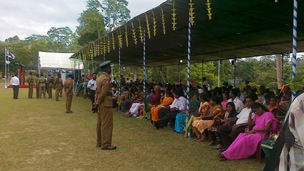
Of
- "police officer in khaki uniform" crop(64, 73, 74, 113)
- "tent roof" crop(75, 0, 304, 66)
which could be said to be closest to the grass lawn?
"police officer in khaki uniform" crop(64, 73, 74, 113)

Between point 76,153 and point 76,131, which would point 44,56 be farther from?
point 76,153

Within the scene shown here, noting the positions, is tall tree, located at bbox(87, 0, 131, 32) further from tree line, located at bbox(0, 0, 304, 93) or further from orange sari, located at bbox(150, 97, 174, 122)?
orange sari, located at bbox(150, 97, 174, 122)

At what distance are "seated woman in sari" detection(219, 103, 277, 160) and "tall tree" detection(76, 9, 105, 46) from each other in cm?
2746

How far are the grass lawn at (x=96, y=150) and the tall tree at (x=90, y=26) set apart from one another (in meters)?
23.5

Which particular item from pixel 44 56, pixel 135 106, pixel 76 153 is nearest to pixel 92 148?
pixel 76 153

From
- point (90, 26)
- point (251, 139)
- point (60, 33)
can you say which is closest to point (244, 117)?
point (251, 139)

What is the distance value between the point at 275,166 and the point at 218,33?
7.72m

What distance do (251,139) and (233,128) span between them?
0.54 m

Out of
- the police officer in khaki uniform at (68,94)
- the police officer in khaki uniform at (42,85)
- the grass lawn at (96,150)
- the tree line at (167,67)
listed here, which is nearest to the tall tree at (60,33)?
the tree line at (167,67)

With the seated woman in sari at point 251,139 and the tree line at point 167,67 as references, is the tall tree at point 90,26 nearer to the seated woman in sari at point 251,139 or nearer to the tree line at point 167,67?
the tree line at point 167,67

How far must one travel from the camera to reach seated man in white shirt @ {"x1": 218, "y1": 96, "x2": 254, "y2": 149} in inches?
211

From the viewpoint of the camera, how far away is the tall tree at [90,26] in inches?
1226

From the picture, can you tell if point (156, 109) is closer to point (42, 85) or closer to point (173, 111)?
point (173, 111)

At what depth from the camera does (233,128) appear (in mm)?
5410
